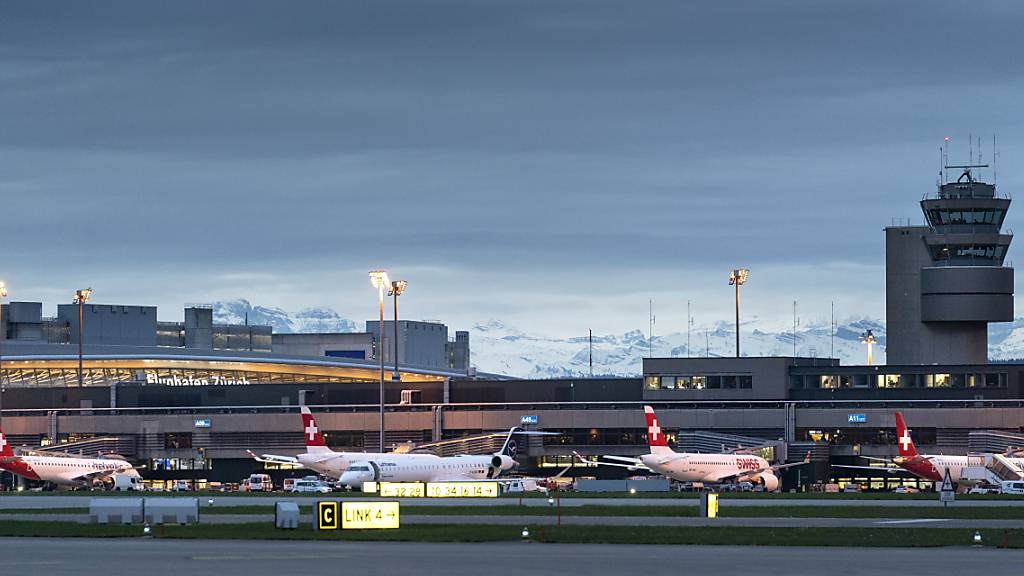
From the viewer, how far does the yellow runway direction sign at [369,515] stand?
64.1 meters

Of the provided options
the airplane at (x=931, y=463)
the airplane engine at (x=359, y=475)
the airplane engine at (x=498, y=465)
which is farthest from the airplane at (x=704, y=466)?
the airplane engine at (x=359, y=475)

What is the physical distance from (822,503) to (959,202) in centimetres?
10231

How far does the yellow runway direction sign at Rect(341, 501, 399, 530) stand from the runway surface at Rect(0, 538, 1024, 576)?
22.2ft

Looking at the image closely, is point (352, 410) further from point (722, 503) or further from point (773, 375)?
point (722, 503)

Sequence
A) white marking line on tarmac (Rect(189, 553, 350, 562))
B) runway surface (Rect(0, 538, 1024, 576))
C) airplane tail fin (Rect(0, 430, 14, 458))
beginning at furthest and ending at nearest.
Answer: airplane tail fin (Rect(0, 430, 14, 458)) → white marking line on tarmac (Rect(189, 553, 350, 562)) → runway surface (Rect(0, 538, 1024, 576))

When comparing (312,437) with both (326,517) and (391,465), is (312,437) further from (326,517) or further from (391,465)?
(326,517)

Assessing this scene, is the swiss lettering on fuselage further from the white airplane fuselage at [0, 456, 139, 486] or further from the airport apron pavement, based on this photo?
the airport apron pavement

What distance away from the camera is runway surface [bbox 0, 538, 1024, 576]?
4703 cm

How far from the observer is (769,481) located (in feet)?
438

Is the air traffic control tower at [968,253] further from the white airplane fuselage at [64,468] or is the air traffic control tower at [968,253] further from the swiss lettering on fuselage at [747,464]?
the white airplane fuselage at [64,468]

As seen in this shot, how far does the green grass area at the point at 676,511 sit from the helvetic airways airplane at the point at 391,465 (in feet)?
75.5

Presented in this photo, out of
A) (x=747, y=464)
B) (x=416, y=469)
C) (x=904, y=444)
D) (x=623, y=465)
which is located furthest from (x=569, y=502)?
(x=623, y=465)

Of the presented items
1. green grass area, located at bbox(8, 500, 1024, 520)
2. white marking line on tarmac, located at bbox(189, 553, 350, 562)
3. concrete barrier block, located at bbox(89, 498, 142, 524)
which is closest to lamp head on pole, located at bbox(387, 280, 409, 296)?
green grass area, located at bbox(8, 500, 1024, 520)

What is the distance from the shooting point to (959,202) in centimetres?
19250
